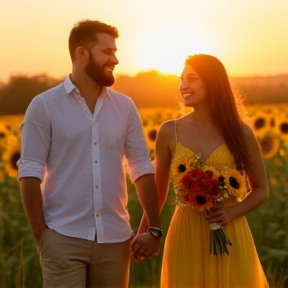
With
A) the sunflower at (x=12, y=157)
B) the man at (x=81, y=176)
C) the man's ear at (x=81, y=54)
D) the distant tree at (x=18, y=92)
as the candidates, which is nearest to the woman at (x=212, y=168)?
the man at (x=81, y=176)

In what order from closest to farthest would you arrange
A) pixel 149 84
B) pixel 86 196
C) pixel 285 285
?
pixel 86 196, pixel 285 285, pixel 149 84

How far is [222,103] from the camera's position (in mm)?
5117

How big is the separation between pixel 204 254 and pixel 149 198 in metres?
0.43

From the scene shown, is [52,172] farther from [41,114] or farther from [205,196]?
[205,196]

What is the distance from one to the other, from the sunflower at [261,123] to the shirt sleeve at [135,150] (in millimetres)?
4165

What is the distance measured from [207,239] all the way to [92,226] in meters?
0.64

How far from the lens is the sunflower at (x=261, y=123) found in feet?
29.8

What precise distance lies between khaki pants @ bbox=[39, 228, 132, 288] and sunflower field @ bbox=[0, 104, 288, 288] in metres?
1.35

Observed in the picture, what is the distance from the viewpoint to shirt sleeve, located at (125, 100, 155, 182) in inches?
194

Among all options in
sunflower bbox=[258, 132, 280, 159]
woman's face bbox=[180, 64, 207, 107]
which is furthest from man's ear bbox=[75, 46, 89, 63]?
sunflower bbox=[258, 132, 280, 159]

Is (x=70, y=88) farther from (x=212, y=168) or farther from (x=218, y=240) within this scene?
(x=218, y=240)

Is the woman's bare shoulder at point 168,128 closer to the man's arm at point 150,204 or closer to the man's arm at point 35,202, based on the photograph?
the man's arm at point 150,204

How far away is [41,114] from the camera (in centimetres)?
481

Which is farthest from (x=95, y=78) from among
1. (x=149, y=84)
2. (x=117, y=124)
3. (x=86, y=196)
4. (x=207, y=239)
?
(x=149, y=84)
